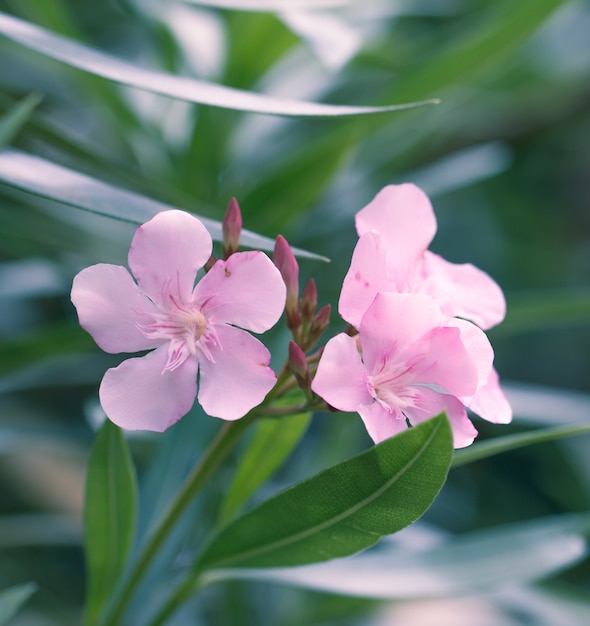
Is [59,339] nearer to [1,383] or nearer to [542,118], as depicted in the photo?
[1,383]

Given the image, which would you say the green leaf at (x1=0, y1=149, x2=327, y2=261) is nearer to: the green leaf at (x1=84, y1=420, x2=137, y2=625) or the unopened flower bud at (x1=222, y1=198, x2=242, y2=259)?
the unopened flower bud at (x1=222, y1=198, x2=242, y2=259)

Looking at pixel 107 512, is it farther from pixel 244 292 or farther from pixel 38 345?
pixel 38 345

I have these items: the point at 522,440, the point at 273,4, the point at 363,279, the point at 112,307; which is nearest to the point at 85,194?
the point at 112,307

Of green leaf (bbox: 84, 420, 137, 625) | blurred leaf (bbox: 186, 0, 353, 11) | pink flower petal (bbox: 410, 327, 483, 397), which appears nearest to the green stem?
green leaf (bbox: 84, 420, 137, 625)

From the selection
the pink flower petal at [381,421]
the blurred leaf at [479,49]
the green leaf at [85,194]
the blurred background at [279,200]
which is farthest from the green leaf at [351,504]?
the blurred leaf at [479,49]

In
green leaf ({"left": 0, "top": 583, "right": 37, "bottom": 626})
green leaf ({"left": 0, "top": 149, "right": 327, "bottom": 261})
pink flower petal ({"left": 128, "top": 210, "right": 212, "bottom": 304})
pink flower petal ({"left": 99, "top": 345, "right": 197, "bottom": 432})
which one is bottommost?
green leaf ({"left": 0, "top": 583, "right": 37, "bottom": 626})

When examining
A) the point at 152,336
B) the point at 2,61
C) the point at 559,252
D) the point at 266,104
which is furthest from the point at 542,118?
the point at 152,336
